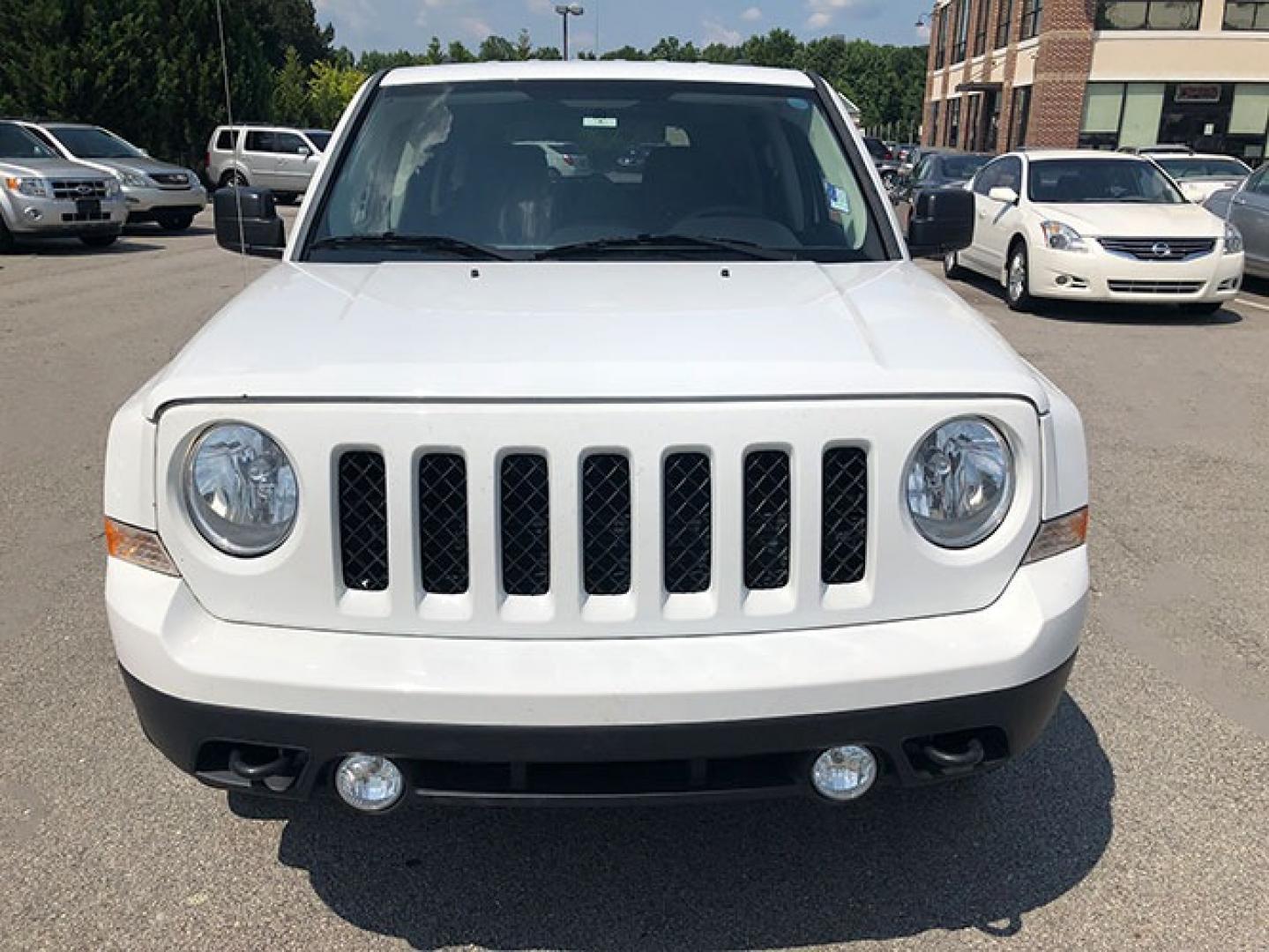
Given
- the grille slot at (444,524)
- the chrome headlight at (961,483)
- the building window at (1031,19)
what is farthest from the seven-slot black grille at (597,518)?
the building window at (1031,19)

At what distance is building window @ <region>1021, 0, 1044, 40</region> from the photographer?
1460 inches

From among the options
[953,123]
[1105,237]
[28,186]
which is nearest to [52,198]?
[28,186]

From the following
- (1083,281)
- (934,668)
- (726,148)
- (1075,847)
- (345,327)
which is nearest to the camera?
(934,668)

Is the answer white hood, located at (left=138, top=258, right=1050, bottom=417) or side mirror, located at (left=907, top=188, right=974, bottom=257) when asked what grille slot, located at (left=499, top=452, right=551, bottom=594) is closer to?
white hood, located at (left=138, top=258, right=1050, bottom=417)

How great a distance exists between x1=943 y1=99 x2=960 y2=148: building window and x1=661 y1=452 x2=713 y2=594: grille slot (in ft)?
169

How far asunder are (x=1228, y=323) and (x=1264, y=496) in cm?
596

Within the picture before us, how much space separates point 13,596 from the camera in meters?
4.27

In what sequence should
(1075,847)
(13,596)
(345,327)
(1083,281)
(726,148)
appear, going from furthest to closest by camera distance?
(1083,281) → (13,596) → (726,148) → (1075,847) → (345,327)

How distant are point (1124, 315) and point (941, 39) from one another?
155 feet

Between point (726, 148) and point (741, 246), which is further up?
point (726, 148)

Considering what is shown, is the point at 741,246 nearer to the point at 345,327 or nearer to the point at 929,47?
the point at 345,327

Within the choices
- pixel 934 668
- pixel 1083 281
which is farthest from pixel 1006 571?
pixel 1083 281

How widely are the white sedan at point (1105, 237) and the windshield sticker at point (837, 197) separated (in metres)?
6.48

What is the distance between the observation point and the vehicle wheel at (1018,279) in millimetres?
11273
